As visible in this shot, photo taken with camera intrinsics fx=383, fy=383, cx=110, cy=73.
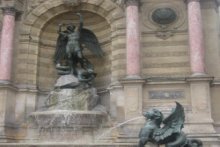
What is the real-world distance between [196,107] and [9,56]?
9573mm

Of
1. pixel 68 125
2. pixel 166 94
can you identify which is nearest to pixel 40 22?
pixel 68 125

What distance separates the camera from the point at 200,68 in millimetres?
17672

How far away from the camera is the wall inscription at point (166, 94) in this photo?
18000mm

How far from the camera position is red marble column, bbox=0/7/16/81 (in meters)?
19.1

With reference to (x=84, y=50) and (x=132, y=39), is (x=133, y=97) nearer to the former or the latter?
(x=132, y=39)

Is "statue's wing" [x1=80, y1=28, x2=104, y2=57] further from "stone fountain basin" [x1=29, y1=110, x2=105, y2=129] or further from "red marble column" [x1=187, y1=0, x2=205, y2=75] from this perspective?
"red marble column" [x1=187, y1=0, x2=205, y2=75]

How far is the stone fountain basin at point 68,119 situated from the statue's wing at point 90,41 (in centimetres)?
472

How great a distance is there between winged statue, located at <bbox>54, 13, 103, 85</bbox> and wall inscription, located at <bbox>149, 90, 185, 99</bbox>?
3.71 m

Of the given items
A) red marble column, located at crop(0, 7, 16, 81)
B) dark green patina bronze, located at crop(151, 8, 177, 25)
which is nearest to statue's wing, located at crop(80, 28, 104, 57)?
dark green patina bronze, located at crop(151, 8, 177, 25)

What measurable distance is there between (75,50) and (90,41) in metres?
1.61

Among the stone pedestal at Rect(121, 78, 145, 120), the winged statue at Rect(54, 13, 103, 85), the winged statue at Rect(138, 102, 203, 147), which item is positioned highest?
the winged statue at Rect(54, 13, 103, 85)

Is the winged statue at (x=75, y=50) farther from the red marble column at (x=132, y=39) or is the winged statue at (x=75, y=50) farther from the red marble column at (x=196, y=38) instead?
the red marble column at (x=196, y=38)

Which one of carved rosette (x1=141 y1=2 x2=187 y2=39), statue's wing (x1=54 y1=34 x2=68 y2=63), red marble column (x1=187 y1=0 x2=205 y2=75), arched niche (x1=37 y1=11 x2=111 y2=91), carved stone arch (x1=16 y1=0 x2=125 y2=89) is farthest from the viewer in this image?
statue's wing (x1=54 y1=34 x2=68 y2=63)

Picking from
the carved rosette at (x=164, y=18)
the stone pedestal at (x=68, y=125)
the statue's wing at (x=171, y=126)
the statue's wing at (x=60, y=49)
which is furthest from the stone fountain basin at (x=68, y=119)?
the statue's wing at (x=171, y=126)
